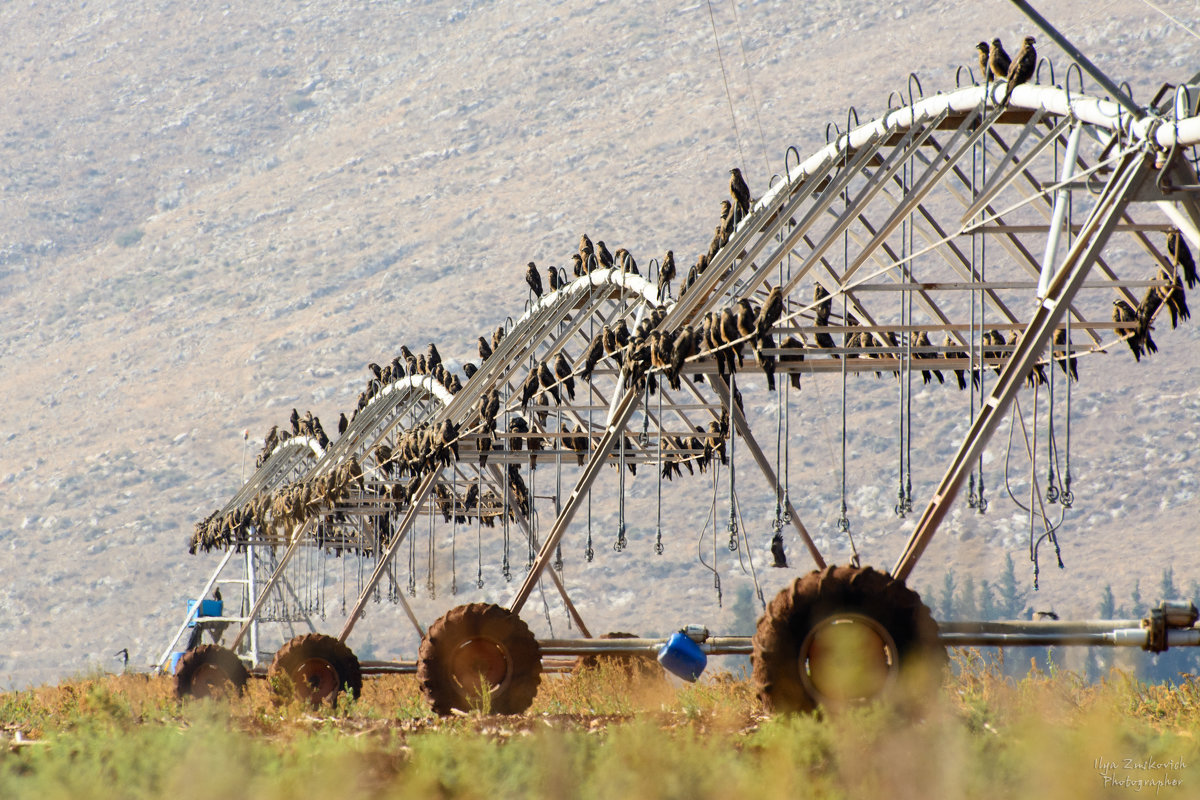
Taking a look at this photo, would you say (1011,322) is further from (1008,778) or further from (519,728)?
(1008,778)

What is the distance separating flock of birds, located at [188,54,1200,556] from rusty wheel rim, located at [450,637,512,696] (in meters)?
4.13

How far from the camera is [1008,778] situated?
31.2 ft

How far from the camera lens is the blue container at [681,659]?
16.5 meters

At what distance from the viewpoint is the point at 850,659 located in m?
12.7

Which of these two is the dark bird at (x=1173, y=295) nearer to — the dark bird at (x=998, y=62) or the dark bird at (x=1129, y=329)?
the dark bird at (x=1129, y=329)

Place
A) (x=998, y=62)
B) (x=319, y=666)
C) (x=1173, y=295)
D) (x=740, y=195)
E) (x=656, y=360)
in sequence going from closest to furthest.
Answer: (x=998, y=62)
(x=1173, y=295)
(x=656, y=360)
(x=740, y=195)
(x=319, y=666)

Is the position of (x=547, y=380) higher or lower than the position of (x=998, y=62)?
lower

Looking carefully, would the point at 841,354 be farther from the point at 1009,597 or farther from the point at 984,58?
the point at 1009,597

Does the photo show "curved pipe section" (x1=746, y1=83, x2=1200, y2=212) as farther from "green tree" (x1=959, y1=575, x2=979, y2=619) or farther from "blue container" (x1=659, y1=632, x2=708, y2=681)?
"blue container" (x1=659, y1=632, x2=708, y2=681)

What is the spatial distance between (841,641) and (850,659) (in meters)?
0.17

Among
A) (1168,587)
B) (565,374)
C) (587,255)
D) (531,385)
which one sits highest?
(587,255)

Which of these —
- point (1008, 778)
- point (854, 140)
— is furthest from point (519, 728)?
point (854, 140)

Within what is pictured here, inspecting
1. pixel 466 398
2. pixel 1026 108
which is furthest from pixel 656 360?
pixel 466 398

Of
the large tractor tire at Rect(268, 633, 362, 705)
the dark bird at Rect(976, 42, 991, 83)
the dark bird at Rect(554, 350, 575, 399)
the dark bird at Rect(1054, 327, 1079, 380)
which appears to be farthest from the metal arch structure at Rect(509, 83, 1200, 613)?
the large tractor tire at Rect(268, 633, 362, 705)
